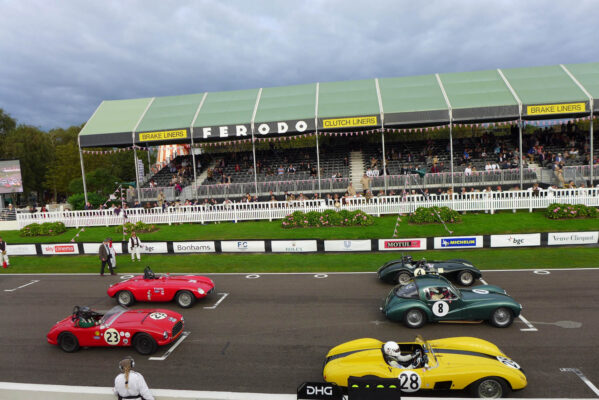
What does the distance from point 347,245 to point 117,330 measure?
36.9ft

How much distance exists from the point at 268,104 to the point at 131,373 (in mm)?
25852

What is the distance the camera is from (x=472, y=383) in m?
6.77

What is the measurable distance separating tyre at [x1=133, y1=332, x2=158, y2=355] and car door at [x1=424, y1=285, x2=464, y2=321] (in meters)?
6.70

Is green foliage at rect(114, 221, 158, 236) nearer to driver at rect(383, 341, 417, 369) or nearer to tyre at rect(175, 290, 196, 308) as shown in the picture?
tyre at rect(175, 290, 196, 308)

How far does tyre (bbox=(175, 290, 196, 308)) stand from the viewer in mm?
12305

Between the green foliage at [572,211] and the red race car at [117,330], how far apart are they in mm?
20222

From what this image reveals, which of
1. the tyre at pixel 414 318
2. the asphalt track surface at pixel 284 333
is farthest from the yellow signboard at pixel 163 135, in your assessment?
the tyre at pixel 414 318

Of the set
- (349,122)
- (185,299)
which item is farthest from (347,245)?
(349,122)

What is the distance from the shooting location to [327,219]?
22719mm

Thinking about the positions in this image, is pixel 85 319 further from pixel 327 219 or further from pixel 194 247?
pixel 327 219

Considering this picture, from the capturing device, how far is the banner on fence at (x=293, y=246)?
61.2 ft

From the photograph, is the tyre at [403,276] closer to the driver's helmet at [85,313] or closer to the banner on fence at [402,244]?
the banner on fence at [402,244]

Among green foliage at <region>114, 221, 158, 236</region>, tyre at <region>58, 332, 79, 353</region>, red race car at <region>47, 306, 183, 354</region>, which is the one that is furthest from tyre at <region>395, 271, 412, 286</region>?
green foliage at <region>114, 221, 158, 236</region>

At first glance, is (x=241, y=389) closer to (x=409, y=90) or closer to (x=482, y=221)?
(x=482, y=221)
